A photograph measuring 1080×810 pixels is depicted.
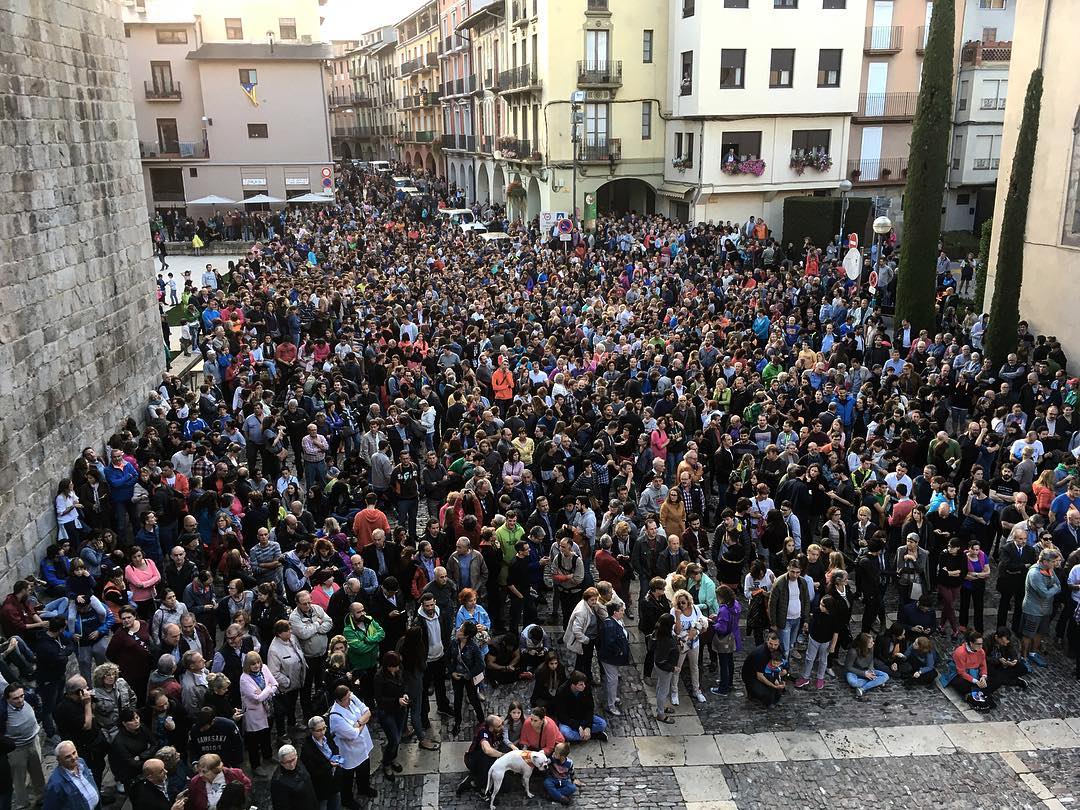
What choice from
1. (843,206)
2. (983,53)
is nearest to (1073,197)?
(843,206)

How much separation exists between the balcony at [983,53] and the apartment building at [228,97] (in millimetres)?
29710

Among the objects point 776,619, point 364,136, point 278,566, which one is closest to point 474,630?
point 278,566

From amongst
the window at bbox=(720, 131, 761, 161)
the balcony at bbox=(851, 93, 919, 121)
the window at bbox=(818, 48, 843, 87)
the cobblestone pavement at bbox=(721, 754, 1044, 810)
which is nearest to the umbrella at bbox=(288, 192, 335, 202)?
the window at bbox=(720, 131, 761, 161)

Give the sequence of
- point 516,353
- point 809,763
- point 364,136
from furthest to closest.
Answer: point 364,136 < point 516,353 < point 809,763

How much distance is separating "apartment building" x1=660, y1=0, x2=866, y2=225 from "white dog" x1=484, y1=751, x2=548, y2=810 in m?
28.1

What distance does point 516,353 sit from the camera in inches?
661

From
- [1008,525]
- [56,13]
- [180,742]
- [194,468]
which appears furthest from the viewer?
[56,13]

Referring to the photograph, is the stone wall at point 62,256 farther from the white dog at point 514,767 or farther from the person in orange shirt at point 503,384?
A: the white dog at point 514,767

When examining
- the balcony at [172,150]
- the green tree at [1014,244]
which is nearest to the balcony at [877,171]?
the green tree at [1014,244]

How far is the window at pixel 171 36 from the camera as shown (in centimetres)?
4425

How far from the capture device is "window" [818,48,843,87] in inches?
1278

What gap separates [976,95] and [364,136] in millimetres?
67621

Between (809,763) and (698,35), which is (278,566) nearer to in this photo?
(809,763)

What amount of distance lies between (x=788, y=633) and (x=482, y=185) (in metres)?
46.3
